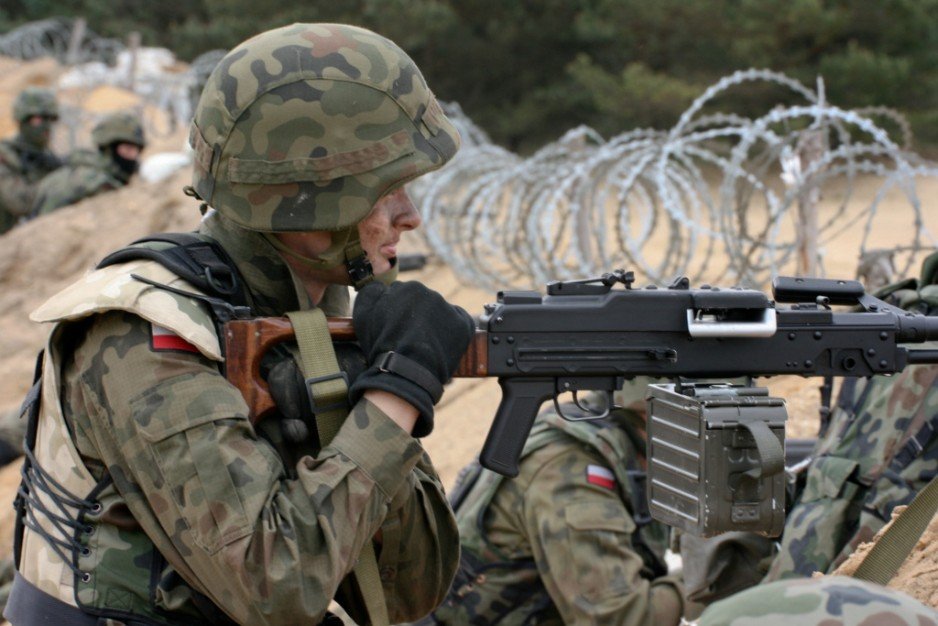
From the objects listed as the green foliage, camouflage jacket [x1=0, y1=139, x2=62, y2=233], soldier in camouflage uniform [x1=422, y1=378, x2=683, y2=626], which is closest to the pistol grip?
soldier in camouflage uniform [x1=422, y1=378, x2=683, y2=626]

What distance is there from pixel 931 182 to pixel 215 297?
1796 cm

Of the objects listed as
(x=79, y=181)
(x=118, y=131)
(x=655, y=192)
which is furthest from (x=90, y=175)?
(x=655, y=192)

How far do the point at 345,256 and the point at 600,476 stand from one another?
157 centimetres

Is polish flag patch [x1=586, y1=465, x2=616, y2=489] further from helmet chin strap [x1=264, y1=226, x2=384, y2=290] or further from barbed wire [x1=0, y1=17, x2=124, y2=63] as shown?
Answer: barbed wire [x1=0, y1=17, x2=124, y2=63]

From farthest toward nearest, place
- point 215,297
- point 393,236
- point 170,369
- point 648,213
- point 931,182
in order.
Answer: point 931,182, point 648,213, point 393,236, point 215,297, point 170,369

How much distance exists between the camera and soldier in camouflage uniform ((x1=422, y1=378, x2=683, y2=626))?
12.5 feet

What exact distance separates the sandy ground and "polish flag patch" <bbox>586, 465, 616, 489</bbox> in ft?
11.2

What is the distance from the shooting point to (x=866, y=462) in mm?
3590

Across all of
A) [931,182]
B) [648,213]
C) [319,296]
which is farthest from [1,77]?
[319,296]

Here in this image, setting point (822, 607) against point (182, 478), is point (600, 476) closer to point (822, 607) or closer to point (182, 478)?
point (182, 478)

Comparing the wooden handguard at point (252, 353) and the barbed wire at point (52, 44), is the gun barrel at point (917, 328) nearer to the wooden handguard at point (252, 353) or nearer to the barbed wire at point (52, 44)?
the wooden handguard at point (252, 353)

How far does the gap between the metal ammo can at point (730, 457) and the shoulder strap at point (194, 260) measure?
40.8 inches

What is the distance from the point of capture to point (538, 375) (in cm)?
279

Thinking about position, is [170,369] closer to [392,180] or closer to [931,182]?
[392,180]
